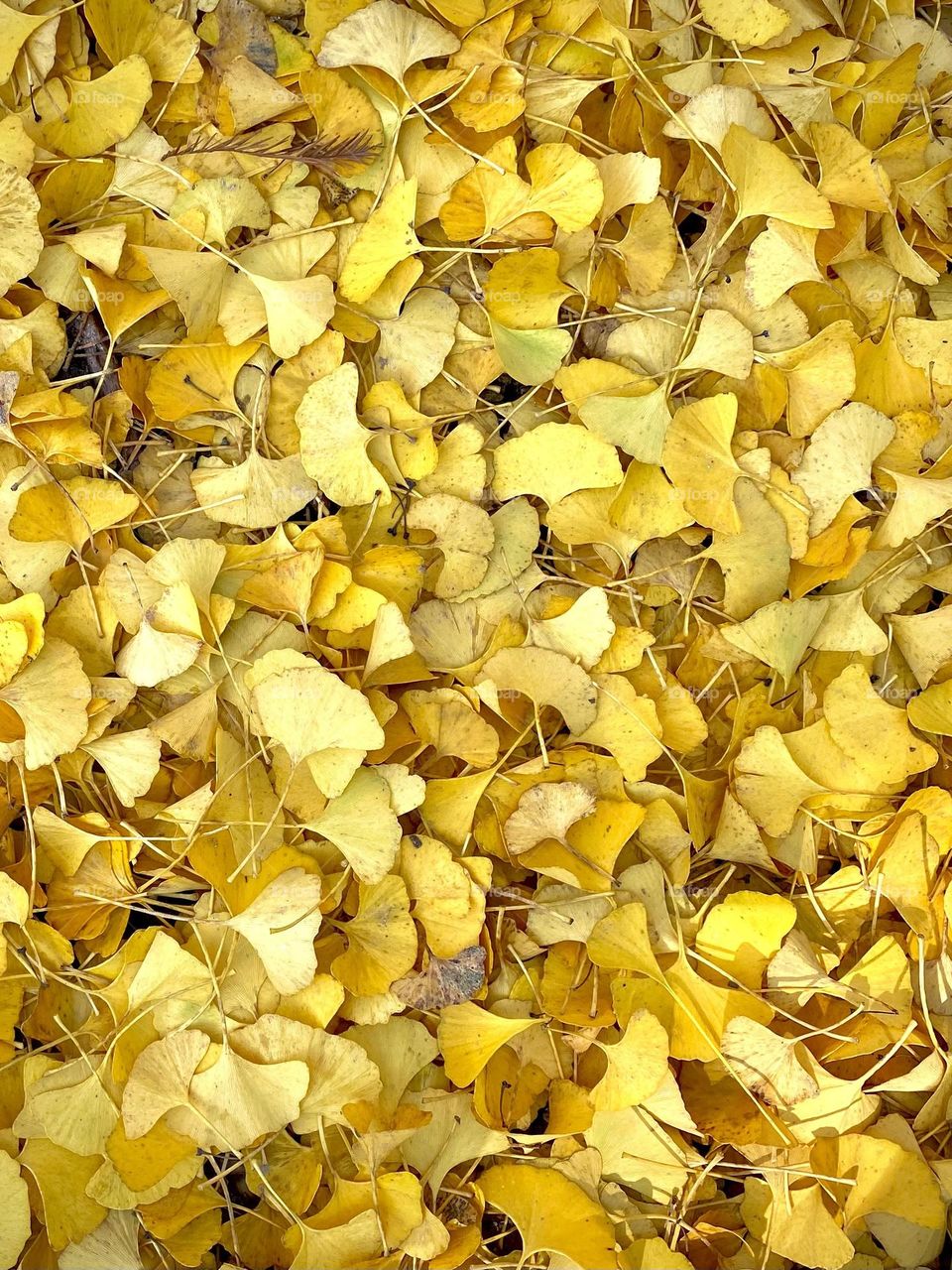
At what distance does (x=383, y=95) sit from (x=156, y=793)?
43cm

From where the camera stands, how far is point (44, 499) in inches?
23.9

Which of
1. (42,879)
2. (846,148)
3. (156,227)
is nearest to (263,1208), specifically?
(42,879)

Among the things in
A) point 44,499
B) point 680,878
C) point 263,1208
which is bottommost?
point 263,1208

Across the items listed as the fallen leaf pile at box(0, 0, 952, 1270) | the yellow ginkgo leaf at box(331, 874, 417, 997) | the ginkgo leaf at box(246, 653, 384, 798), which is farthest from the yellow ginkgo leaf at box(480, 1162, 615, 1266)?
the ginkgo leaf at box(246, 653, 384, 798)

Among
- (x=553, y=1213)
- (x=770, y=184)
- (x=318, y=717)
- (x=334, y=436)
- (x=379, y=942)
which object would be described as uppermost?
(x=770, y=184)

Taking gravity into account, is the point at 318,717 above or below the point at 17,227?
below

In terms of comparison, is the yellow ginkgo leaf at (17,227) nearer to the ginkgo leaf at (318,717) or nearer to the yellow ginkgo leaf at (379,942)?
the ginkgo leaf at (318,717)

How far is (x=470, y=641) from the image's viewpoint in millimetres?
632

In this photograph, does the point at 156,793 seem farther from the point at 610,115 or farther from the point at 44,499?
the point at 610,115

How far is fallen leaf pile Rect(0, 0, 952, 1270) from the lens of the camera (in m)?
0.59

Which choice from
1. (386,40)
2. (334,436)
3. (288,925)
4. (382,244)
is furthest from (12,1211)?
(386,40)

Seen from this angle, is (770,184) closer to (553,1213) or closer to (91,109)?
(91,109)

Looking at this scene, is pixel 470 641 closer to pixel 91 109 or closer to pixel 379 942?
pixel 379 942

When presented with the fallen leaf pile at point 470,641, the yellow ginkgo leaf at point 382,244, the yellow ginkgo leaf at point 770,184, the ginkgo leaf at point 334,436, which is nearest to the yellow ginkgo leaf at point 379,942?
the fallen leaf pile at point 470,641
